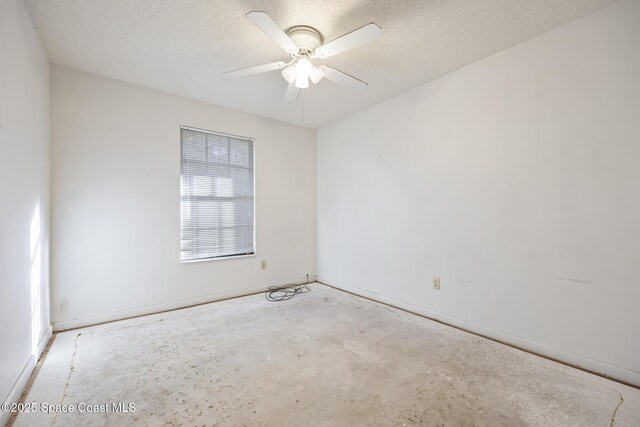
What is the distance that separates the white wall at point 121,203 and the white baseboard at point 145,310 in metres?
0.01

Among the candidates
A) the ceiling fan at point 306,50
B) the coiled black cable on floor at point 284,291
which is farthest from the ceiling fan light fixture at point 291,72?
the coiled black cable on floor at point 284,291

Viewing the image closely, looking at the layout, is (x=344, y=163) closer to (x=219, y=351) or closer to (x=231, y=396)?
(x=219, y=351)

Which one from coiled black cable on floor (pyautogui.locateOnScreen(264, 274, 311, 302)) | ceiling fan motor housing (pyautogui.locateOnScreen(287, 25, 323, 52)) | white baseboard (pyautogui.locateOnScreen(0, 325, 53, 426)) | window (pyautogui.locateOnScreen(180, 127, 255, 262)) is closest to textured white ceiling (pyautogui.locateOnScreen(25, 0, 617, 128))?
ceiling fan motor housing (pyautogui.locateOnScreen(287, 25, 323, 52))

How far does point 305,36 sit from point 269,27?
0.51m

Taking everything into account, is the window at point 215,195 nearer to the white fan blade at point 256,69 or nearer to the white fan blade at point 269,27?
the white fan blade at point 256,69

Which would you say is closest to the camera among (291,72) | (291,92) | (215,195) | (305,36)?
(305,36)

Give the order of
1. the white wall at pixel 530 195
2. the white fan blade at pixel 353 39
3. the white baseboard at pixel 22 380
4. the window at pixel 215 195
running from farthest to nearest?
the window at pixel 215 195 → the white wall at pixel 530 195 → the white fan blade at pixel 353 39 → the white baseboard at pixel 22 380

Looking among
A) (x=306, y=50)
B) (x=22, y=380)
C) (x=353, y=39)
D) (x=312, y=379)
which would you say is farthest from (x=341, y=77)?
(x=22, y=380)

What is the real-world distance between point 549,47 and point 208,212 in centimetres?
375

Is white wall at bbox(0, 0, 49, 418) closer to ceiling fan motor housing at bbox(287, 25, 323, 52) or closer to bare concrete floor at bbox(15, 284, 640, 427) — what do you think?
bare concrete floor at bbox(15, 284, 640, 427)

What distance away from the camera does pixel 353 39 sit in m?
1.78

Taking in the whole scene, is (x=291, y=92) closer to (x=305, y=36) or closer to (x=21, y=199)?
(x=305, y=36)

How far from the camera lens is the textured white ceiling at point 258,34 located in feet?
6.24

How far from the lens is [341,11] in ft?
6.35
